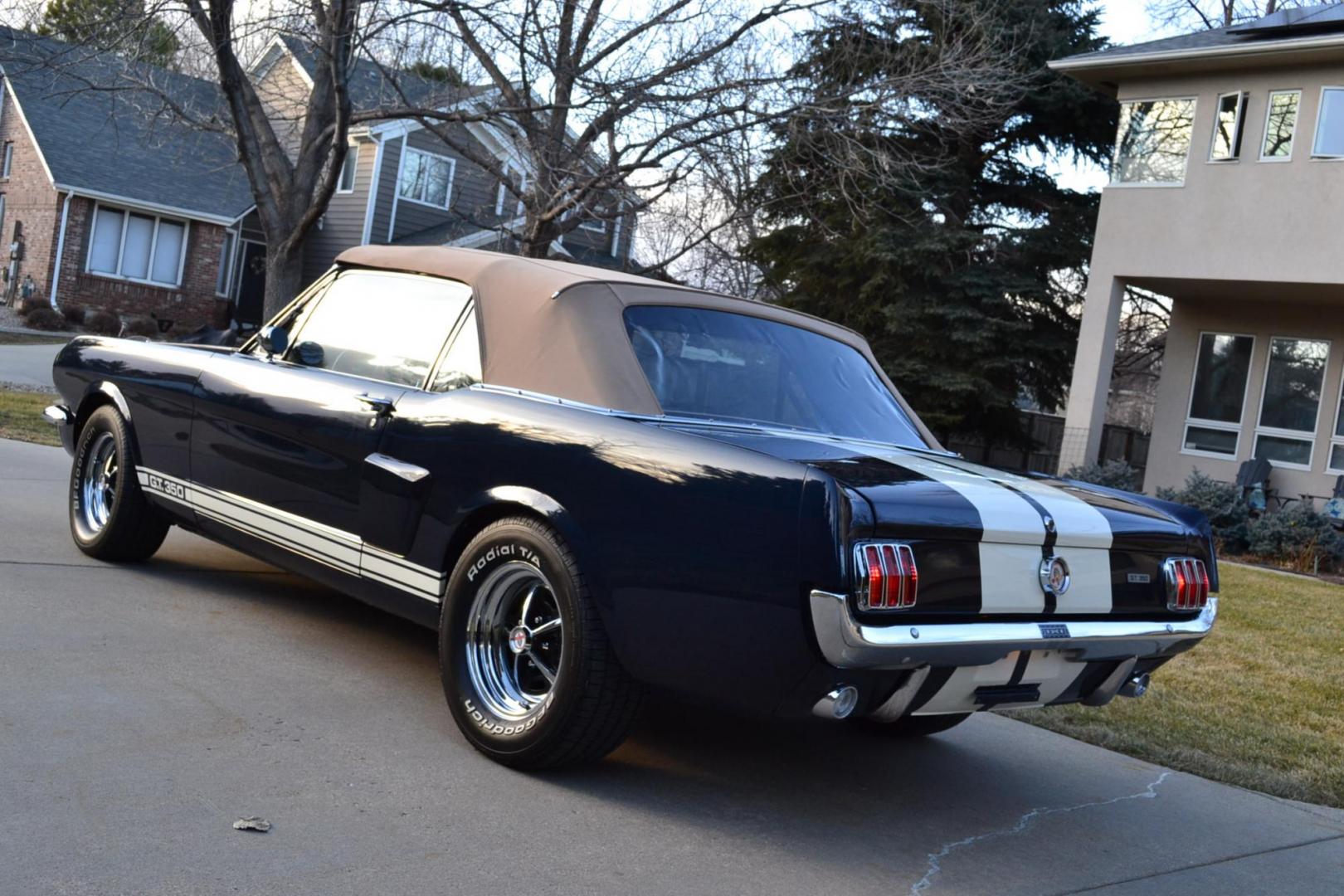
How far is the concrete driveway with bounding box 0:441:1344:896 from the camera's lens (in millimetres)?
3256

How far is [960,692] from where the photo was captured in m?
3.71

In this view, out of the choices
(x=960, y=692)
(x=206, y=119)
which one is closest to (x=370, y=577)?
(x=960, y=692)

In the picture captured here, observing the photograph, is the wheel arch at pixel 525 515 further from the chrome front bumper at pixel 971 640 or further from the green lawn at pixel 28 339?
the green lawn at pixel 28 339

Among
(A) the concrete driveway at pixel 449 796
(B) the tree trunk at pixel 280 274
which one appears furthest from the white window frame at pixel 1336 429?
(A) the concrete driveway at pixel 449 796

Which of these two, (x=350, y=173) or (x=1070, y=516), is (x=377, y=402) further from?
(x=350, y=173)

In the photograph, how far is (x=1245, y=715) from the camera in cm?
633

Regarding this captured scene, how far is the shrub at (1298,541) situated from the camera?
14680 millimetres

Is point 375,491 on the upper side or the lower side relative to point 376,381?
lower

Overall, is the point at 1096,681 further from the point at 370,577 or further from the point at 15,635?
the point at 15,635

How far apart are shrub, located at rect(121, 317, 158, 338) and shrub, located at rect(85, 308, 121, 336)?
35 centimetres

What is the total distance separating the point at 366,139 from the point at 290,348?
87.0ft

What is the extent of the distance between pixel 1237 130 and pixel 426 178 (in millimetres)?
20040

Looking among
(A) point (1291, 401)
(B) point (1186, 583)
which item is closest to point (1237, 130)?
(A) point (1291, 401)

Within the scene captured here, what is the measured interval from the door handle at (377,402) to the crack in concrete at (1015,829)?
2.32 meters
